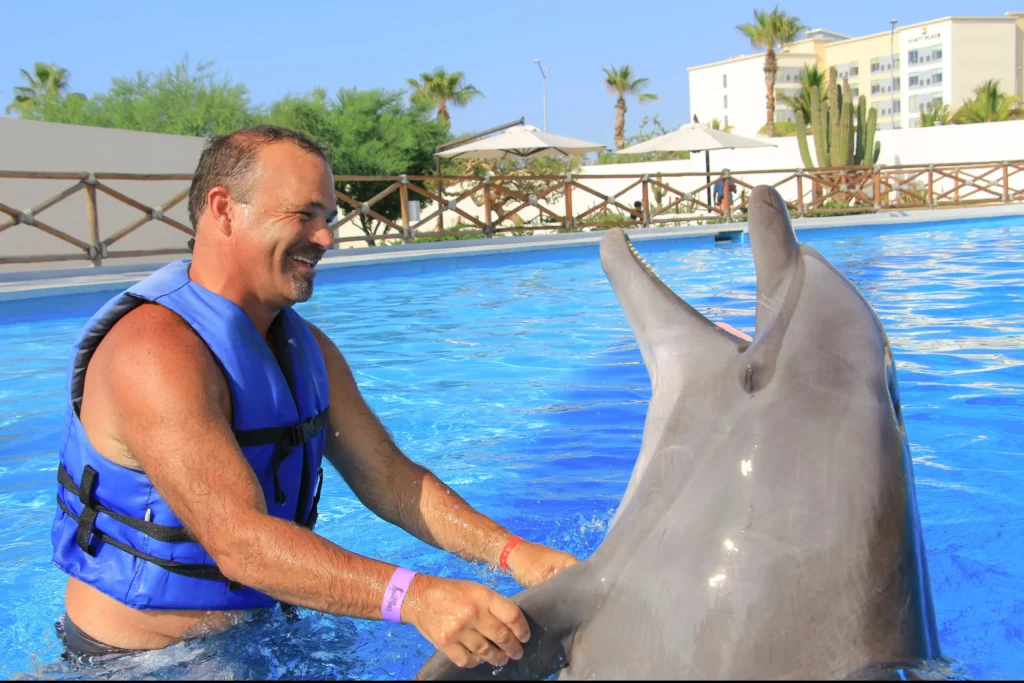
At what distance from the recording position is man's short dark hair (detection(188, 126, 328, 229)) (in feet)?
7.54

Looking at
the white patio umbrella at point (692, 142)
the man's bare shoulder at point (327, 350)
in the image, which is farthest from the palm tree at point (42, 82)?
the man's bare shoulder at point (327, 350)

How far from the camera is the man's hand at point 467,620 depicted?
1.74 m

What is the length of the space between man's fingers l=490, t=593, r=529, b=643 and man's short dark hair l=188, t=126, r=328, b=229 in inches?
44.2

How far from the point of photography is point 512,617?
5.65 feet

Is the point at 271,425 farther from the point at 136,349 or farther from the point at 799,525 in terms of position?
the point at 799,525

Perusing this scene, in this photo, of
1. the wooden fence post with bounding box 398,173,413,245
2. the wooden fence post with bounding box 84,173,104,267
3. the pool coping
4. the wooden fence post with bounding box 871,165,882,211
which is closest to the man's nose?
the pool coping

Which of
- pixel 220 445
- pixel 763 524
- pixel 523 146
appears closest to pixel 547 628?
pixel 763 524

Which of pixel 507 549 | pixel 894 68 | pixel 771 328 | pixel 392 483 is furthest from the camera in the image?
pixel 894 68

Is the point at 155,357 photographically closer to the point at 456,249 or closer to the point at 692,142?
the point at 456,249

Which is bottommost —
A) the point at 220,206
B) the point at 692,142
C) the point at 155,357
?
the point at 155,357

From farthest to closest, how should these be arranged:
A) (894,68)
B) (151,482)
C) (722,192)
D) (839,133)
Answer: (894,68)
(839,133)
(722,192)
(151,482)

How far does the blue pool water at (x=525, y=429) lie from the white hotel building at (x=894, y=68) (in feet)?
187

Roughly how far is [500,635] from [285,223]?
1.09 meters

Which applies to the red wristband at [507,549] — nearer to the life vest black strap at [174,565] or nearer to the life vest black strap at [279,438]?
the life vest black strap at [279,438]
